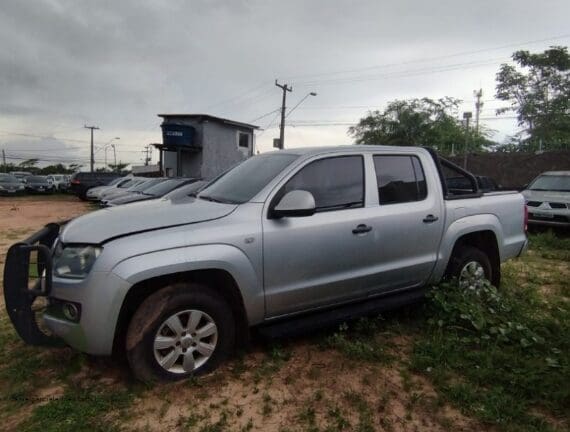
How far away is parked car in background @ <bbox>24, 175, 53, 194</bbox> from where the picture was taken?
2914 centimetres

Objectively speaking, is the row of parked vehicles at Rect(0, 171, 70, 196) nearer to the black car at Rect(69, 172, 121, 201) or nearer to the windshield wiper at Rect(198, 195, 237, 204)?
the black car at Rect(69, 172, 121, 201)

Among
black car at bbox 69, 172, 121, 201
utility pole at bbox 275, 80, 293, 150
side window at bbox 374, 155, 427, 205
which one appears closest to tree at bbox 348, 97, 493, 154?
utility pole at bbox 275, 80, 293, 150

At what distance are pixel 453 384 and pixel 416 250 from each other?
128 centimetres

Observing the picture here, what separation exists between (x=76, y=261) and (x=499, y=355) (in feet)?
10.3

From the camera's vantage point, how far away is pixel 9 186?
26344mm

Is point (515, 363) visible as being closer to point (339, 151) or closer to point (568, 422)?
point (568, 422)

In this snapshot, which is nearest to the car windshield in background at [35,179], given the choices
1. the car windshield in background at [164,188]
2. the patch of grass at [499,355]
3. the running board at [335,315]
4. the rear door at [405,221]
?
the car windshield in background at [164,188]

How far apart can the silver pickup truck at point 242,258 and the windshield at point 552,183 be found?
711cm

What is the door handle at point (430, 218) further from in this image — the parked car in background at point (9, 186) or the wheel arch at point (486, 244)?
the parked car in background at point (9, 186)

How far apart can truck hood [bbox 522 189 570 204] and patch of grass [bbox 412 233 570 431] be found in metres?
5.33

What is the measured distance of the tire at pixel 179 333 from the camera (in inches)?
111

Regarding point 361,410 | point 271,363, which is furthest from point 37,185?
point 361,410

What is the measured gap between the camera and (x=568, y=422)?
8.44ft

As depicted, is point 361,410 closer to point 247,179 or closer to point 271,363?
point 271,363
